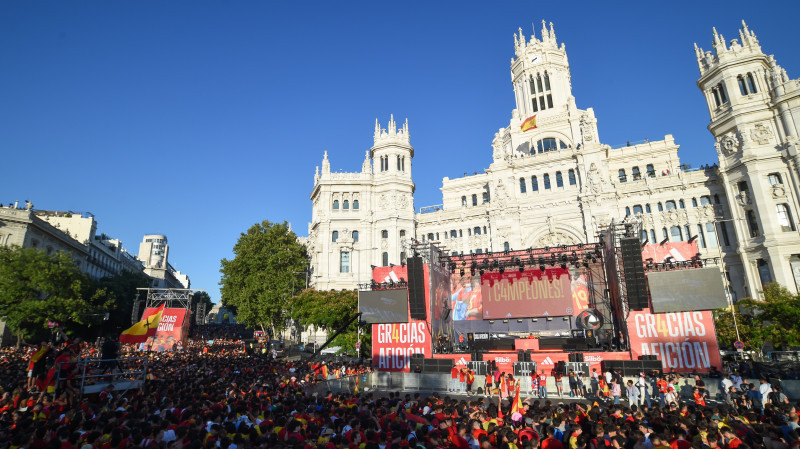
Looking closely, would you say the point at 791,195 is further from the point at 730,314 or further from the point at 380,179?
the point at 380,179

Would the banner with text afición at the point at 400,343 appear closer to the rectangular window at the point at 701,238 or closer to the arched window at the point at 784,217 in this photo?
the rectangular window at the point at 701,238

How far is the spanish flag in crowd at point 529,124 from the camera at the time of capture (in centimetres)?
5891

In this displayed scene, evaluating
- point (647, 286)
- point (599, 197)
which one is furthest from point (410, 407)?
point (599, 197)

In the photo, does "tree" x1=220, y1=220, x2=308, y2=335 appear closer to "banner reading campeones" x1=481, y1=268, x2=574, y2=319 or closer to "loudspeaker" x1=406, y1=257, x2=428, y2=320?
"banner reading campeones" x1=481, y1=268, x2=574, y2=319

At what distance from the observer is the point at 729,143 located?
42656mm

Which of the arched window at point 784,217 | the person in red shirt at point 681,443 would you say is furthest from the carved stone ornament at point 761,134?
the person in red shirt at point 681,443

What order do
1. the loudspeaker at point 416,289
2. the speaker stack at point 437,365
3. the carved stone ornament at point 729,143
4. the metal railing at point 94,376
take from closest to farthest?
the metal railing at point 94,376, the speaker stack at point 437,365, the loudspeaker at point 416,289, the carved stone ornament at point 729,143

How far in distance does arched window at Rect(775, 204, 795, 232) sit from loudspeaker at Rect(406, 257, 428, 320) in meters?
35.8

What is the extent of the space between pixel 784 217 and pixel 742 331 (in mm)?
16467

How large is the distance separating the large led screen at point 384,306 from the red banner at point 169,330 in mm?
23340

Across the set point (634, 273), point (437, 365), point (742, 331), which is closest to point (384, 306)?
point (437, 365)

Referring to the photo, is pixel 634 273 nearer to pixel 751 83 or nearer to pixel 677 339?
pixel 677 339

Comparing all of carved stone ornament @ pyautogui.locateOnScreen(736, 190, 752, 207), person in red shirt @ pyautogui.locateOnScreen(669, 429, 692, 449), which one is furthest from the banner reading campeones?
person in red shirt @ pyautogui.locateOnScreen(669, 429, 692, 449)

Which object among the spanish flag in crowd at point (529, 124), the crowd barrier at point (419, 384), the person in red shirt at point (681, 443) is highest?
→ the spanish flag in crowd at point (529, 124)
